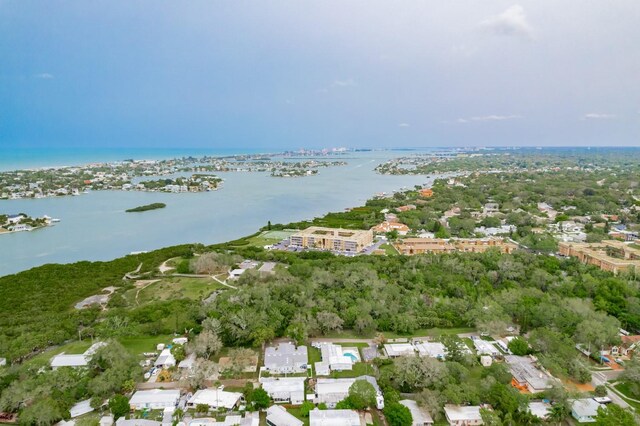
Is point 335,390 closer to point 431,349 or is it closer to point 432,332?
point 431,349

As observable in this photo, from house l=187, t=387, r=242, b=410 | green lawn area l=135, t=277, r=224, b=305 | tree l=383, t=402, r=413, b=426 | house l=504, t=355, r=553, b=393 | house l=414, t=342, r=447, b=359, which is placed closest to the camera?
tree l=383, t=402, r=413, b=426

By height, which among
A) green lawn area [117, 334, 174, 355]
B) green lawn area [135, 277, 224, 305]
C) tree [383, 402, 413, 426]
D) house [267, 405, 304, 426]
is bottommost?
green lawn area [135, 277, 224, 305]

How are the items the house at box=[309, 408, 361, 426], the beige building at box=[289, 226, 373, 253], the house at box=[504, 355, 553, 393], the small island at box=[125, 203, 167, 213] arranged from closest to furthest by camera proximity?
the house at box=[309, 408, 361, 426] < the house at box=[504, 355, 553, 393] < the beige building at box=[289, 226, 373, 253] < the small island at box=[125, 203, 167, 213]

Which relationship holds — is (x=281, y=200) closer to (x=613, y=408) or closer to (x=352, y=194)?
(x=352, y=194)

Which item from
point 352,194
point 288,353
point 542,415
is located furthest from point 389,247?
point 352,194

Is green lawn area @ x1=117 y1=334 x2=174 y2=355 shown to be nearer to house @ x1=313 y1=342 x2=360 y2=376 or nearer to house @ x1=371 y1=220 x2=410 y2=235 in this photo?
house @ x1=313 y1=342 x2=360 y2=376

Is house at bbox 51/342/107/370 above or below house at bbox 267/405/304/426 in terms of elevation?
above

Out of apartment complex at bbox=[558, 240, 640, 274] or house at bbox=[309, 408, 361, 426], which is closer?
house at bbox=[309, 408, 361, 426]

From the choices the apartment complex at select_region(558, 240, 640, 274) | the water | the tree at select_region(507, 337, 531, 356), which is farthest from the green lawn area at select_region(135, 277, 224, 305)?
the apartment complex at select_region(558, 240, 640, 274)
